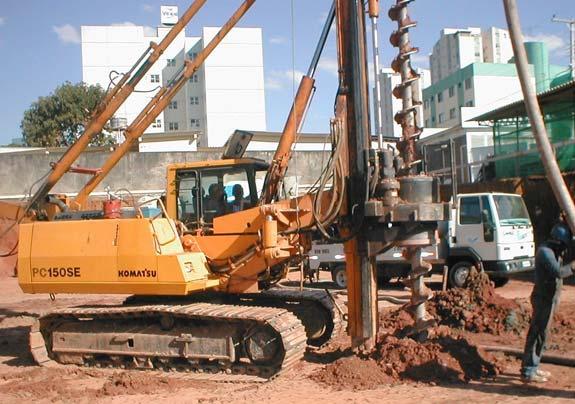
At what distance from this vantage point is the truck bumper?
14.1m

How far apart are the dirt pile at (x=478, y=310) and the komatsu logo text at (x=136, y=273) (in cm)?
447

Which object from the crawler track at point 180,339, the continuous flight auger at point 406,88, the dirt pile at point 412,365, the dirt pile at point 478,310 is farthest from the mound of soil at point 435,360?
the dirt pile at point 478,310

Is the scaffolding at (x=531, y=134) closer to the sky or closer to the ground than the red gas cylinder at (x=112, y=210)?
closer to the sky

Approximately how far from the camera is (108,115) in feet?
34.0

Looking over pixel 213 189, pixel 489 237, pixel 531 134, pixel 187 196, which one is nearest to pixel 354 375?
pixel 213 189

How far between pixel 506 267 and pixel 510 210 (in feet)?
4.46

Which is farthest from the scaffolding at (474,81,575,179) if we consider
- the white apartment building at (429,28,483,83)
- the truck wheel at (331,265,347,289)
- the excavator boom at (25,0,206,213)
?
the white apartment building at (429,28,483,83)

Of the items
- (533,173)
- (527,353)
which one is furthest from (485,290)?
(533,173)

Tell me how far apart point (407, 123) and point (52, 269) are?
5.17 meters

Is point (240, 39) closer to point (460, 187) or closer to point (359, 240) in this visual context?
point (460, 187)

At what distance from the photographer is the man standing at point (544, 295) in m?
6.53

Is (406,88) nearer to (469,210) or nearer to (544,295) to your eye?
(544,295)

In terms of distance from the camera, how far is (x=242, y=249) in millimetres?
8359

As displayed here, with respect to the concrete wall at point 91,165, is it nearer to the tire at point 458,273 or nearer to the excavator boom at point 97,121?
the tire at point 458,273
